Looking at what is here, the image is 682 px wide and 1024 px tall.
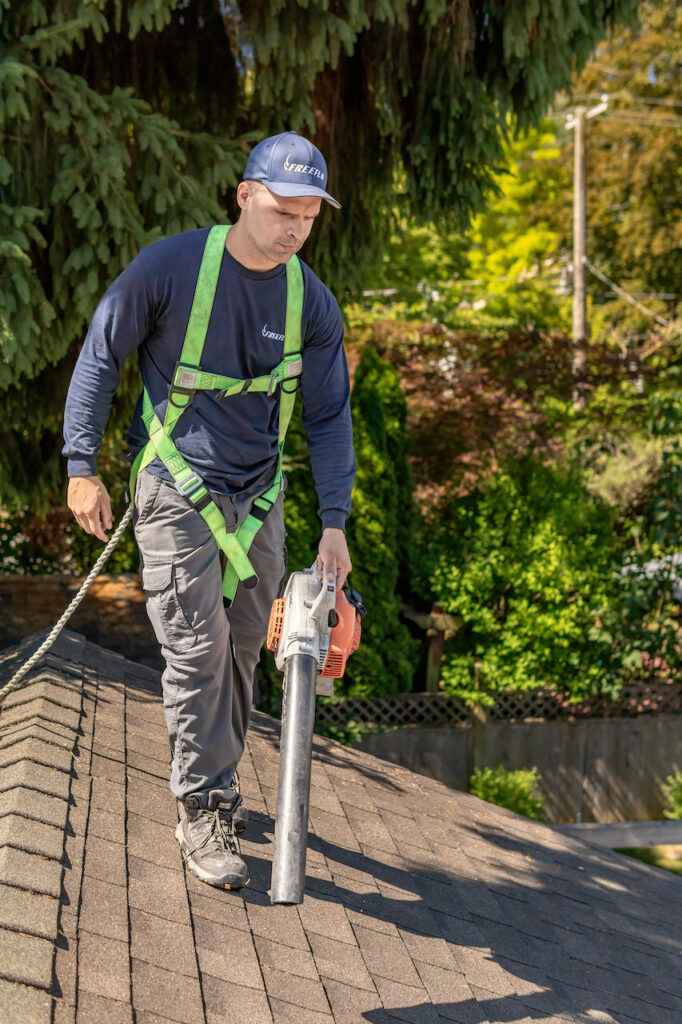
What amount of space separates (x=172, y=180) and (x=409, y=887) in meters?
3.66

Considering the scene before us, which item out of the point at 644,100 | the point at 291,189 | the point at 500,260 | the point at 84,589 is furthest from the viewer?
the point at 500,260

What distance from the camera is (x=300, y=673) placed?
2707mm

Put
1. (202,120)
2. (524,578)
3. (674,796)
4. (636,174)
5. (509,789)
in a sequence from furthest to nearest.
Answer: (636,174)
(674,796)
(524,578)
(509,789)
(202,120)

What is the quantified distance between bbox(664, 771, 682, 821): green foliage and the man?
776 centimetres

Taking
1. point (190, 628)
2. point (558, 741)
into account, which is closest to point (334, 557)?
point (190, 628)

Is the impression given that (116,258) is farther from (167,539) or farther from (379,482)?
(379,482)

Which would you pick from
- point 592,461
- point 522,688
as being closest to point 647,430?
point 592,461

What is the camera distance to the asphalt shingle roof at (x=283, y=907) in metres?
2.45

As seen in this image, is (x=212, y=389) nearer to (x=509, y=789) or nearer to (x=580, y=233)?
(x=509, y=789)

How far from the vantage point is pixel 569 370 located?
9.83 metres

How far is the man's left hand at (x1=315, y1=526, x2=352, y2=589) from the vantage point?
10.2 ft

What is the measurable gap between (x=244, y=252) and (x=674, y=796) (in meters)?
8.50

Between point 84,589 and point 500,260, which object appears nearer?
point 84,589

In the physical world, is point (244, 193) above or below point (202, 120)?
below
